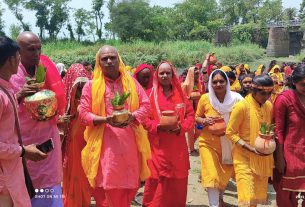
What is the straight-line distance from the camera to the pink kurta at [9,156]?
114 inches

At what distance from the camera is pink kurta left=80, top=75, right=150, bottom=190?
427 centimetres

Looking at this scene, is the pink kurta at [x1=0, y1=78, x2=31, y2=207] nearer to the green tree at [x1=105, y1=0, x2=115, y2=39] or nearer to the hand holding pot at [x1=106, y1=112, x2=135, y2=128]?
the hand holding pot at [x1=106, y1=112, x2=135, y2=128]

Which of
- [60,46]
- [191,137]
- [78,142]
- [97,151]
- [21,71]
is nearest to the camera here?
[21,71]

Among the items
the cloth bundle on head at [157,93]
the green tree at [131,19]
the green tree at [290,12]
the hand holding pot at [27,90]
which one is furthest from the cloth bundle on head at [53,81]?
the green tree at [290,12]

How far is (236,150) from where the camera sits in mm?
5070

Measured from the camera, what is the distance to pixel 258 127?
4902 millimetres

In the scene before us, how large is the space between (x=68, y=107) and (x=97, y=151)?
108cm

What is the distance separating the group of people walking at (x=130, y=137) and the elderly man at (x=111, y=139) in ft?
0.03

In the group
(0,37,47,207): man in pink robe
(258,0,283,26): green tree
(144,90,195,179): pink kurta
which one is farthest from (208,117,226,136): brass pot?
(258,0,283,26): green tree

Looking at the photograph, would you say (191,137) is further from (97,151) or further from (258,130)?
(97,151)

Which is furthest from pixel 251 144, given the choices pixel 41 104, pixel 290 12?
pixel 290 12

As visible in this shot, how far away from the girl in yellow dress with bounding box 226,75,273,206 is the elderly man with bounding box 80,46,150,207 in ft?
3.74

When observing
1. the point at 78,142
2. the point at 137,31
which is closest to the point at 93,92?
the point at 78,142

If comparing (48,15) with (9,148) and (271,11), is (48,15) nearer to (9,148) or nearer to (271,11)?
(271,11)
